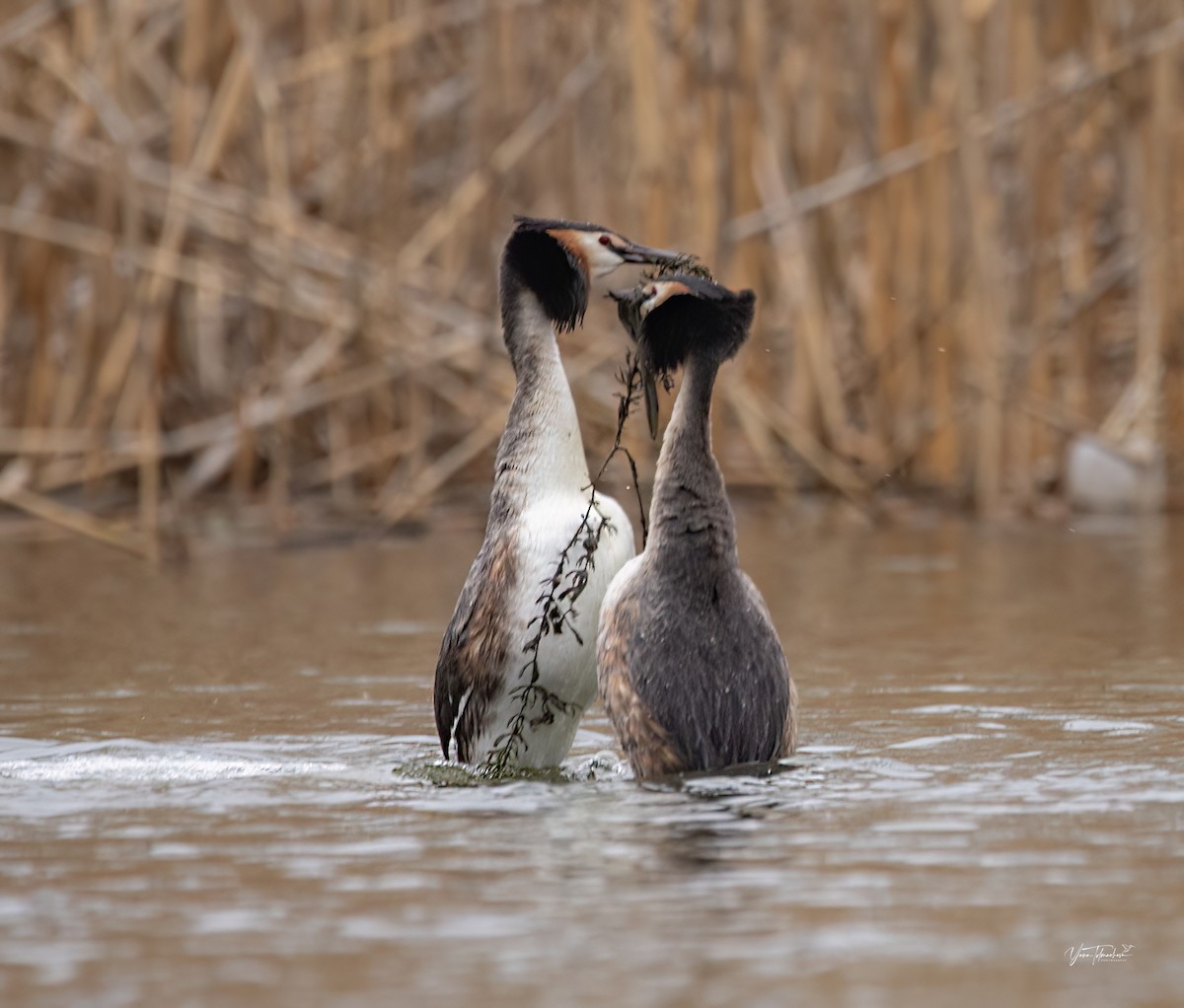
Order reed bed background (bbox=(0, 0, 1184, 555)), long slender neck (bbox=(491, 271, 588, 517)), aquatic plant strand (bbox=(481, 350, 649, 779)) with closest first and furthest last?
aquatic plant strand (bbox=(481, 350, 649, 779)), long slender neck (bbox=(491, 271, 588, 517)), reed bed background (bbox=(0, 0, 1184, 555))

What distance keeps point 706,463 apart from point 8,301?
7977 mm

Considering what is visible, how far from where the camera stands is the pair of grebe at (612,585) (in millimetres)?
5562

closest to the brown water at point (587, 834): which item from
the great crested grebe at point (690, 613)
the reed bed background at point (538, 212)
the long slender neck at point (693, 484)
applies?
the great crested grebe at point (690, 613)

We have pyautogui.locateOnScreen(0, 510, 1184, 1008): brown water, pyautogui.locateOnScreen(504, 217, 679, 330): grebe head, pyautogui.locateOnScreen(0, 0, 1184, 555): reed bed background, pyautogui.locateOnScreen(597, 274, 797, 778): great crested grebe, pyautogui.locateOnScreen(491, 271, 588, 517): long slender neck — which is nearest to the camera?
pyautogui.locateOnScreen(0, 510, 1184, 1008): brown water

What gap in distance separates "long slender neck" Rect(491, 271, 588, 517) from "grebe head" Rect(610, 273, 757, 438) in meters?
0.34

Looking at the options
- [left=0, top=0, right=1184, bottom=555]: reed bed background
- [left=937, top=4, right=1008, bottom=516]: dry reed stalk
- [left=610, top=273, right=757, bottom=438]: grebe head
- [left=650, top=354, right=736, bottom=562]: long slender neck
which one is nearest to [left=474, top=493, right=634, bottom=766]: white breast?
[left=650, top=354, right=736, bottom=562]: long slender neck

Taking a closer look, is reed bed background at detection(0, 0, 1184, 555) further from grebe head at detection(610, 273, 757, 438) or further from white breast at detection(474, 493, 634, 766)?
grebe head at detection(610, 273, 757, 438)

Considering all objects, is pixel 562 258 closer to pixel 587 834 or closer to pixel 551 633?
pixel 551 633

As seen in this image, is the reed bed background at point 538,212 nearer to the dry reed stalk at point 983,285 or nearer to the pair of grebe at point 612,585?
the dry reed stalk at point 983,285

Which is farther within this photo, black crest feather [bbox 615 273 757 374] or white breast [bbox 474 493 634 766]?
white breast [bbox 474 493 634 766]

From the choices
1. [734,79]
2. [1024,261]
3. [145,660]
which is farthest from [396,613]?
[1024,261]

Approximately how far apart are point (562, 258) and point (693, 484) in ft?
3.19

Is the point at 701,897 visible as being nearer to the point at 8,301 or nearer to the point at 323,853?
the point at 323,853

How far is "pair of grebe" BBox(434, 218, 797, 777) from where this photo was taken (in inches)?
219
